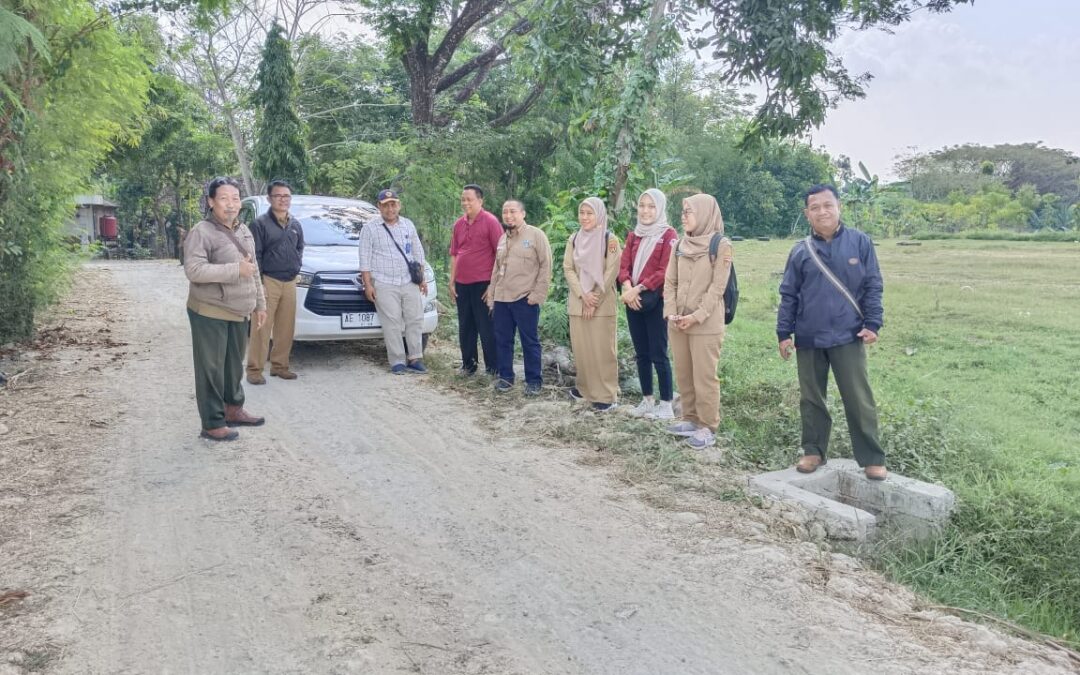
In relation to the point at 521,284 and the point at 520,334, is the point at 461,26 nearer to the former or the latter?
the point at 521,284

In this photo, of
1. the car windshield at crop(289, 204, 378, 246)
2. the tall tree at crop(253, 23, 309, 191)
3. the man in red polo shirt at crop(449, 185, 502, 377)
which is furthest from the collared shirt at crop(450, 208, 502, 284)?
the tall tree at crop(253, 23, 309, 191)

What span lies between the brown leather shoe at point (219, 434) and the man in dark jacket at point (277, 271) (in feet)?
5.43

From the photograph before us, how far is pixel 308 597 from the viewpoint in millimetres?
3307

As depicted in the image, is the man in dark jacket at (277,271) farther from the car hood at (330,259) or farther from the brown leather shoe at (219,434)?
the brown leather shoe at (219,434)

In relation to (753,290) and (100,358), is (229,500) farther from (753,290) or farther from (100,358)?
(753,290)

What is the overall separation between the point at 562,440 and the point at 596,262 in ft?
5.14

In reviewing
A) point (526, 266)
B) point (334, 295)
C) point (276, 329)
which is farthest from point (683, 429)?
point (276, 329)

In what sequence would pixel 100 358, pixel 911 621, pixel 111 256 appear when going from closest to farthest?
pixel 911 621, pixel 100 358, pixel 111 256

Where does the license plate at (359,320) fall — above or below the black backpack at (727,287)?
below

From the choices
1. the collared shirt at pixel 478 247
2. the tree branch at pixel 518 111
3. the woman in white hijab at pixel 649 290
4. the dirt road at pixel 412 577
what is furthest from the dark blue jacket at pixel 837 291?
the tree branch at pixel 518 111

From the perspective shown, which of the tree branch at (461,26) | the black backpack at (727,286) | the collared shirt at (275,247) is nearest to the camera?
the black backpack at (727,286)

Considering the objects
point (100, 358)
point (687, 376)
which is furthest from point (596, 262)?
point (100, 358)

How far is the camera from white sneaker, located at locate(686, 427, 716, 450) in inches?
214

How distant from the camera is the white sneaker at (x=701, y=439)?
17.9 ft
